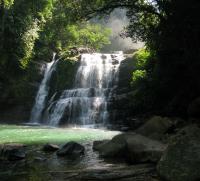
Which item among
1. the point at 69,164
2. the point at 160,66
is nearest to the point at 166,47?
the point at 160,66

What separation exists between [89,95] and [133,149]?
20300mm

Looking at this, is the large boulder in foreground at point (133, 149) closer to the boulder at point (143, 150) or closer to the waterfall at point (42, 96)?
the boulder at point (143, 150)

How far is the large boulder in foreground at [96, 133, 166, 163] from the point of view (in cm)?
1067

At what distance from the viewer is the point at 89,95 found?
103ft

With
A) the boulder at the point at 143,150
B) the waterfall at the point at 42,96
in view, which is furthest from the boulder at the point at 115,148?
the waterfall at the point at 42,96

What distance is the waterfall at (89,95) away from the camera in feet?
97.4

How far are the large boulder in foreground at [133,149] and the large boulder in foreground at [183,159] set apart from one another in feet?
6.13

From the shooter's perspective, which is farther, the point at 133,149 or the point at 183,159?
the point at 133,149

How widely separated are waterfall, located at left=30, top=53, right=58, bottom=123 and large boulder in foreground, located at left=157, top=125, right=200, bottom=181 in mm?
25701

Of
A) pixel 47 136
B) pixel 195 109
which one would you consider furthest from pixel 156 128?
pixel 47 136

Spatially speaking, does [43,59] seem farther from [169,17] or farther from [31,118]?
[169,17]

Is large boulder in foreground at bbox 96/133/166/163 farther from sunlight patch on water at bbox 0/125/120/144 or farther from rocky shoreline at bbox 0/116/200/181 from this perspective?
sunlight patch on water at bbox 0/125/120/144

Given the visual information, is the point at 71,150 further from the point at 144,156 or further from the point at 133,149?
the point at 144,156

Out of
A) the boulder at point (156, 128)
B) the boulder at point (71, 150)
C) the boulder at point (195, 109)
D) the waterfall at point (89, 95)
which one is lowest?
the boulder at point (71, 150)
